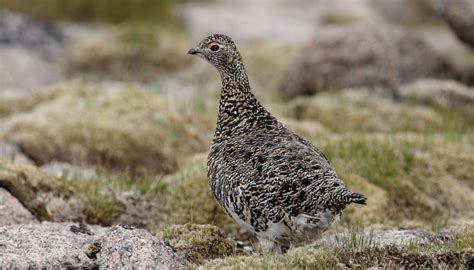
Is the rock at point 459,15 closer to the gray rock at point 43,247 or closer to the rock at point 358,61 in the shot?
the rock at point 358,61

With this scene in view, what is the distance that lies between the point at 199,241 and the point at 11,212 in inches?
71.6

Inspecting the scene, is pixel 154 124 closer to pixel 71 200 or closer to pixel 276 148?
pixel 71 200

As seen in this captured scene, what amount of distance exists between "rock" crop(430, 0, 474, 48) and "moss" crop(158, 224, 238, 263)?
31.7 feet

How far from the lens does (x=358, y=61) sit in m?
15.3

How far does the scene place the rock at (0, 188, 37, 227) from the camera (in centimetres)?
776

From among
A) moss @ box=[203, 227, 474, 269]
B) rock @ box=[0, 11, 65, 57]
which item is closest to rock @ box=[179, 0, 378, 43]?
rock @ box=[0, 11, 65, 57]

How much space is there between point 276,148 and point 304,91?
8738 mm

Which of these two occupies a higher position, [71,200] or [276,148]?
[276,148]

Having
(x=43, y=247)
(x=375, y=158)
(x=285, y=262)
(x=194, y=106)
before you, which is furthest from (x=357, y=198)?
(x=194, y=106)

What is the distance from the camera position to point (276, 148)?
22.8ft

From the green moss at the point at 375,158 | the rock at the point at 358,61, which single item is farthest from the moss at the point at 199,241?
the rock at the point at 358,61

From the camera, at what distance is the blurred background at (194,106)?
913 centimetres

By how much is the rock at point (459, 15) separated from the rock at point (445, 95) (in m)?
1.73

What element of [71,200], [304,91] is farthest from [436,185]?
[304,91]
